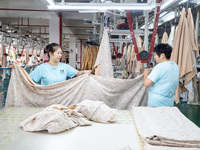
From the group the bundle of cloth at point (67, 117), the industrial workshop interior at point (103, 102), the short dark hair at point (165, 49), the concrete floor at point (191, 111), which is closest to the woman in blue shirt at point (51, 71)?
the industrial workshop interior at point (103, 102)

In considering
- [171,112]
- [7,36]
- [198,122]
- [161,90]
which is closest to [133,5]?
[161,90]

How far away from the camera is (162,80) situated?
310 cm

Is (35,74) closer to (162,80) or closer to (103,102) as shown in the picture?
(103,102)

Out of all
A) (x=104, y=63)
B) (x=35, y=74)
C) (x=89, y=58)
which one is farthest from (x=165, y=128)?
(x=89, y=58)

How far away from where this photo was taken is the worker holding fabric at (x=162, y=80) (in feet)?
10.1

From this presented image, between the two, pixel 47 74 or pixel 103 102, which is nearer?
pixel 103 102

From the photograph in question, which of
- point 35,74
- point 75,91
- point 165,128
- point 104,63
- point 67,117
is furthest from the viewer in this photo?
point 104,63

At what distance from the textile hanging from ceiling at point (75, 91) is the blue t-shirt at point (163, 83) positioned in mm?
525

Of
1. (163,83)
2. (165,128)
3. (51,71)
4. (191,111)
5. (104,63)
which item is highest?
(104,63)

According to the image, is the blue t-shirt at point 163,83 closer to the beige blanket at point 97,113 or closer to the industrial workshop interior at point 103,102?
the industrial workshop interior at point 103,102

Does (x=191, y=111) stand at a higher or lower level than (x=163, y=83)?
lower

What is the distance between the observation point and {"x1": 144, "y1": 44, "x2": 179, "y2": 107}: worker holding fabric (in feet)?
10.1

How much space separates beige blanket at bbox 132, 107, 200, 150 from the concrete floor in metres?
3.82

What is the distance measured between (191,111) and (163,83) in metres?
4.85
